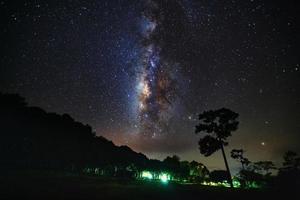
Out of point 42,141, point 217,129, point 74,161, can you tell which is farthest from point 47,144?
point 217,129

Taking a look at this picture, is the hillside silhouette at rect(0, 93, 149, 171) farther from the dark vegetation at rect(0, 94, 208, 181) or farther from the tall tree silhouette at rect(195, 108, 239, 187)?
the tall tree silhouette at rect(195, 108, 239, 187)

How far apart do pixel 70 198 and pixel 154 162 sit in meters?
78.0

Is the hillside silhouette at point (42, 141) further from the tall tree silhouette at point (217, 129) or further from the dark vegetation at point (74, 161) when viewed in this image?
the tall tree silhouette at point (217, 129)

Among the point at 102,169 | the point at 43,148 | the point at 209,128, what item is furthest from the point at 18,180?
the point at 102,169

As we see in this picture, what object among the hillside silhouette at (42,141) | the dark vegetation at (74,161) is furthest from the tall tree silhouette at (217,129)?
the hillside silhouette at (42,141)

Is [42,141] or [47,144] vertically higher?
[42,141]

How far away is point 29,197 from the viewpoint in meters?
19.0

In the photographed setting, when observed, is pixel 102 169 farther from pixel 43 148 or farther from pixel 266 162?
pixel 266 162

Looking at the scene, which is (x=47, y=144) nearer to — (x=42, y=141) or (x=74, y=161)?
(x=42, y=141)

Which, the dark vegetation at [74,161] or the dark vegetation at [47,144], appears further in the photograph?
the dark vegetation at [47,144]

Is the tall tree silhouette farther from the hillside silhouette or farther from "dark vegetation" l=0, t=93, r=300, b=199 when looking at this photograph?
the hillside silhouette

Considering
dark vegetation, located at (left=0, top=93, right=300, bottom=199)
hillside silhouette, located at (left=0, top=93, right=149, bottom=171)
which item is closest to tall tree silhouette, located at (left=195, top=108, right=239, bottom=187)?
dark vegetation, located at (left=0, top=93, right=300, bottom=199)

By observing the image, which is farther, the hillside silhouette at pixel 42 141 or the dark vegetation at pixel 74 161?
the hillside silhouette at pixel 42 141

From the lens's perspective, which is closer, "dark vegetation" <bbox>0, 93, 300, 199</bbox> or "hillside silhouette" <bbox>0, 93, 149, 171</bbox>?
"dark vegetation" <bbox>0, 93, 300, 199</bbox>
